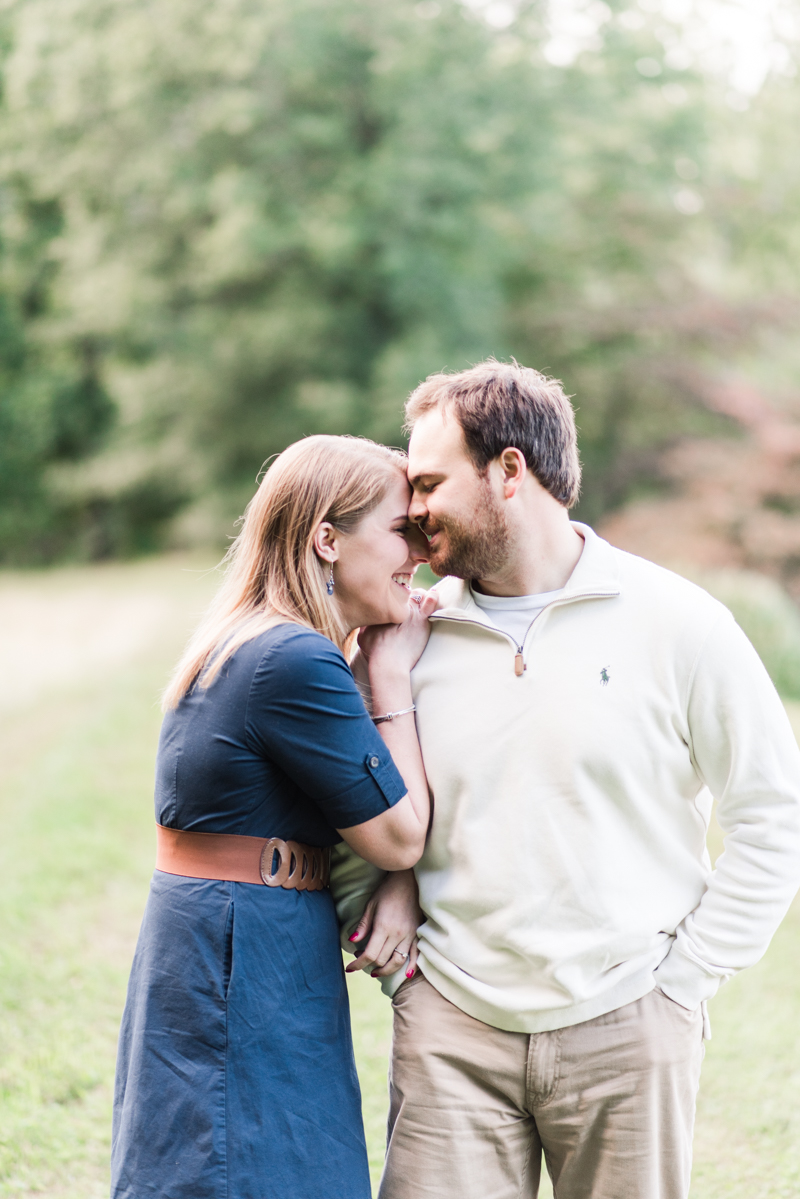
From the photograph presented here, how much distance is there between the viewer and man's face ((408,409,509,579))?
2.40 m

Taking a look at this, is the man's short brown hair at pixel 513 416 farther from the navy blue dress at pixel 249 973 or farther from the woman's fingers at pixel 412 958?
the woman's fingers at pixel 412 958

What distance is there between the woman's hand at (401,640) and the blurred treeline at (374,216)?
693 inches

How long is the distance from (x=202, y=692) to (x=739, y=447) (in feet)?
58.8

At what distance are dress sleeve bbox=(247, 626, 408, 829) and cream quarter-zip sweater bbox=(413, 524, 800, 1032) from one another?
0.84 ft

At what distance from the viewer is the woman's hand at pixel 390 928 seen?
240cm

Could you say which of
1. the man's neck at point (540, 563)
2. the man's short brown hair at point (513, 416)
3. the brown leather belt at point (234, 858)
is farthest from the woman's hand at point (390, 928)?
the man's short brown hair at point (513, 416)

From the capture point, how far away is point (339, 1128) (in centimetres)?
221

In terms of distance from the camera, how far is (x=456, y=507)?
240 cm

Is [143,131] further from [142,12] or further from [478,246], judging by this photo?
[478,246]

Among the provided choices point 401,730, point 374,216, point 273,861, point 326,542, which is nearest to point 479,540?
point 326,542

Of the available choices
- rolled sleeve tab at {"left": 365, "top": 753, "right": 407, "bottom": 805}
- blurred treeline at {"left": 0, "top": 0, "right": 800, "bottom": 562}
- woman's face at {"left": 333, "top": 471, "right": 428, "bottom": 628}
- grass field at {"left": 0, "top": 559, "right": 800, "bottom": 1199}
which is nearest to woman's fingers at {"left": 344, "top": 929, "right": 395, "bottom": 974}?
rolled sleeve tab at {"left": 365, "top": 753, "right": 407, "bottom": 805}

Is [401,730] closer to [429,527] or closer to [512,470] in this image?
[429,527]

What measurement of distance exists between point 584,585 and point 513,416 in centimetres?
41

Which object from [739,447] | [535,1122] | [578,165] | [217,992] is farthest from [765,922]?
[578,165]
